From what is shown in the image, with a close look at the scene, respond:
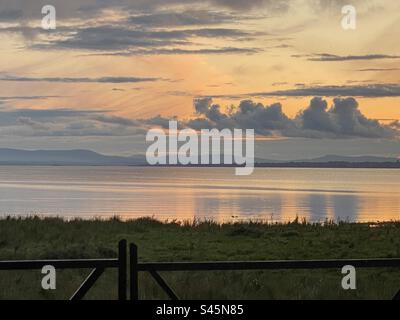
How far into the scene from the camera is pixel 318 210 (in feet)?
262

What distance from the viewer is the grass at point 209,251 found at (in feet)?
49.8

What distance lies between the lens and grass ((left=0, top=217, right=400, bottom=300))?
15164mm

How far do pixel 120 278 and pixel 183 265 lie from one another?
3.24ft

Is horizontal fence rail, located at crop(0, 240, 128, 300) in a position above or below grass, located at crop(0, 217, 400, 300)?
above

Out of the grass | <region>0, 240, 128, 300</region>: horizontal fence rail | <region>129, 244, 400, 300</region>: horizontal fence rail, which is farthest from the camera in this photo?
the grass

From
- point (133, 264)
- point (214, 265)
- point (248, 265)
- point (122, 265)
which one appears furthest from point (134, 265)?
point (248, 265)

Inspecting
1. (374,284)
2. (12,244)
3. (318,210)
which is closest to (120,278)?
(374,284)

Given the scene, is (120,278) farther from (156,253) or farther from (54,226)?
(54,226)

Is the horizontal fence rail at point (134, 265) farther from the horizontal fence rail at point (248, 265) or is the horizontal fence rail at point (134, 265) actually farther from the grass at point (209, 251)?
the grass at point (209, 251)

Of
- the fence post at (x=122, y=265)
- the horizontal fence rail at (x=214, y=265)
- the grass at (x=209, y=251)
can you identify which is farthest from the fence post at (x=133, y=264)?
the grass at (x=209, y=251)

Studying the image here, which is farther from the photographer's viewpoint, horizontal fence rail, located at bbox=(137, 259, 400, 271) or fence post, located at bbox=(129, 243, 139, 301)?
horizontal fence rail, located at bbox=(137, 259, 400, 271)

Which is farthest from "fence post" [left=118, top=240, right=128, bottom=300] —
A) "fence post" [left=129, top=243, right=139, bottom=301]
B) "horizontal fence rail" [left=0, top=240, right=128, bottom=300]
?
"fence post" [left=129, top=243, right=139, bottom=301]

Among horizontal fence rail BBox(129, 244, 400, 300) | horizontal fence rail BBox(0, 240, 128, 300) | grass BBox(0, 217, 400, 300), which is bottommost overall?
grass BBox(0, 217, 400, 300)

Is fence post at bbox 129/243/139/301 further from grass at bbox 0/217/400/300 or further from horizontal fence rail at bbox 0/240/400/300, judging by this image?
grass at bbox 0/217/400/300
